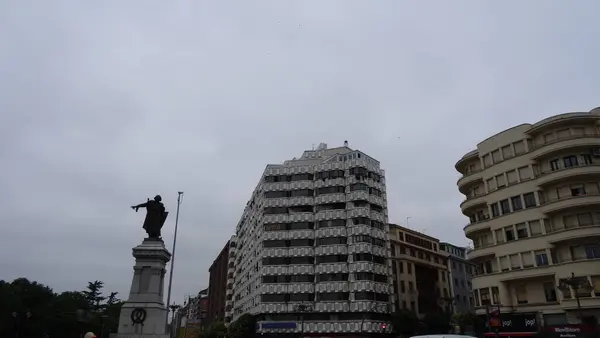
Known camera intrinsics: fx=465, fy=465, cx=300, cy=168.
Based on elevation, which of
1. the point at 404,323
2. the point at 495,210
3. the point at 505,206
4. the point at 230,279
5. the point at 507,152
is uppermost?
the point at 507,152

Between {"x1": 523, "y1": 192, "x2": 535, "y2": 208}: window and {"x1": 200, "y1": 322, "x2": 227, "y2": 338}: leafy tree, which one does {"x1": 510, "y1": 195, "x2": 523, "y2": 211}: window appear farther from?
{"x1": 200, "y1": 322, "x2": 227, "y2": 338}: leafy tree

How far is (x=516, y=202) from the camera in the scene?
47688mm

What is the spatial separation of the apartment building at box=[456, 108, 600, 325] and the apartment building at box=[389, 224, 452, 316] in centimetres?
2131

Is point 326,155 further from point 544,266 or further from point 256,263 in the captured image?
point 544,266

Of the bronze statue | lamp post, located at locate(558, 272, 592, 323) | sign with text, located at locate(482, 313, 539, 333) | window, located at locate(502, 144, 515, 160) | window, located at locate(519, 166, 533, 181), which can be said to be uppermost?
window, located at locate(502, 144, 515, 160)

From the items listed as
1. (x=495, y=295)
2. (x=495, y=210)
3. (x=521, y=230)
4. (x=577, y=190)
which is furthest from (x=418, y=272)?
(x=577, y=190)

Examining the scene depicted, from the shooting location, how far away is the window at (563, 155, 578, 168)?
4447 cm

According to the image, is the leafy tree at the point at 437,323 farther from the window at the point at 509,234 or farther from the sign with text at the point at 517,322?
the window at the point at 509,234

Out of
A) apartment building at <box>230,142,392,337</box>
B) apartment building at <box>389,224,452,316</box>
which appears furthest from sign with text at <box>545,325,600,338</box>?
apartment building at <box>389,224,452,316</box>

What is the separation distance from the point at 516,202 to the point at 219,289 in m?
94.4

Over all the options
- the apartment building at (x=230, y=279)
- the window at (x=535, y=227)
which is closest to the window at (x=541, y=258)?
the window at (x=535, y=227)

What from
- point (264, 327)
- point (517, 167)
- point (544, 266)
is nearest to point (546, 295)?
point (544, 266)

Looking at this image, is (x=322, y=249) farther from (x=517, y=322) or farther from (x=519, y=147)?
(x=519, y=147)

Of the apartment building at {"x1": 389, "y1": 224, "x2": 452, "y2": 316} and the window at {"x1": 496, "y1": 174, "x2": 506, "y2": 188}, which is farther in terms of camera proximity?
the apartment building at {"x1": 389, "y1": 224, "x2": 452, "y2": 316}
